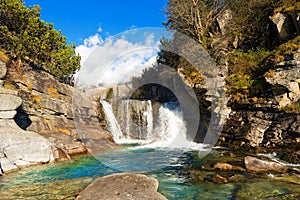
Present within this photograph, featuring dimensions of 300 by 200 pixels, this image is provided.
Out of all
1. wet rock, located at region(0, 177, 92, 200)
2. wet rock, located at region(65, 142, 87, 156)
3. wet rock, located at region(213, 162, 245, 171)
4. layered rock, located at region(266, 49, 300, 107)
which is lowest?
wet rock, located at region(0, 177, 92, 200)

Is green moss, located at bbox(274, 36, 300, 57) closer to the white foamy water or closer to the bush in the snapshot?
the white foamy water

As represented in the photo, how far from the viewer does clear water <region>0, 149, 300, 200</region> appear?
280 inches

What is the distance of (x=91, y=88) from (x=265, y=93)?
21.5 meters

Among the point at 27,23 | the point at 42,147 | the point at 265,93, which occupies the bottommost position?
the point at 42,147

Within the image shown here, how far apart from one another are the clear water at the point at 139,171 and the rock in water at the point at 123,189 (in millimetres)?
696

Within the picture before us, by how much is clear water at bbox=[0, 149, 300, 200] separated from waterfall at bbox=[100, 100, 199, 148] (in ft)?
27.2

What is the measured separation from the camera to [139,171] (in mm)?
10211

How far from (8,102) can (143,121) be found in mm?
12699

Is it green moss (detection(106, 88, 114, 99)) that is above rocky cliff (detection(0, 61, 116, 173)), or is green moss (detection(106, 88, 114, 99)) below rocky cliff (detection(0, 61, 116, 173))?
above

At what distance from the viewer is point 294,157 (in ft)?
33.9

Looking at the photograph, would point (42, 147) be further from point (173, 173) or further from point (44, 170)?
point (173, 173)

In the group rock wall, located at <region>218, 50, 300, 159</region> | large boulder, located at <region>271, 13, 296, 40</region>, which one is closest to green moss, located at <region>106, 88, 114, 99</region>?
rock wall, located at <region>218, 50, 300, 159</region>

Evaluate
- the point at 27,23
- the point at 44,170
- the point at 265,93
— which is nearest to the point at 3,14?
the point at 27,23

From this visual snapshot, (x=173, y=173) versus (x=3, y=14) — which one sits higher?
(x=3, y=14)
